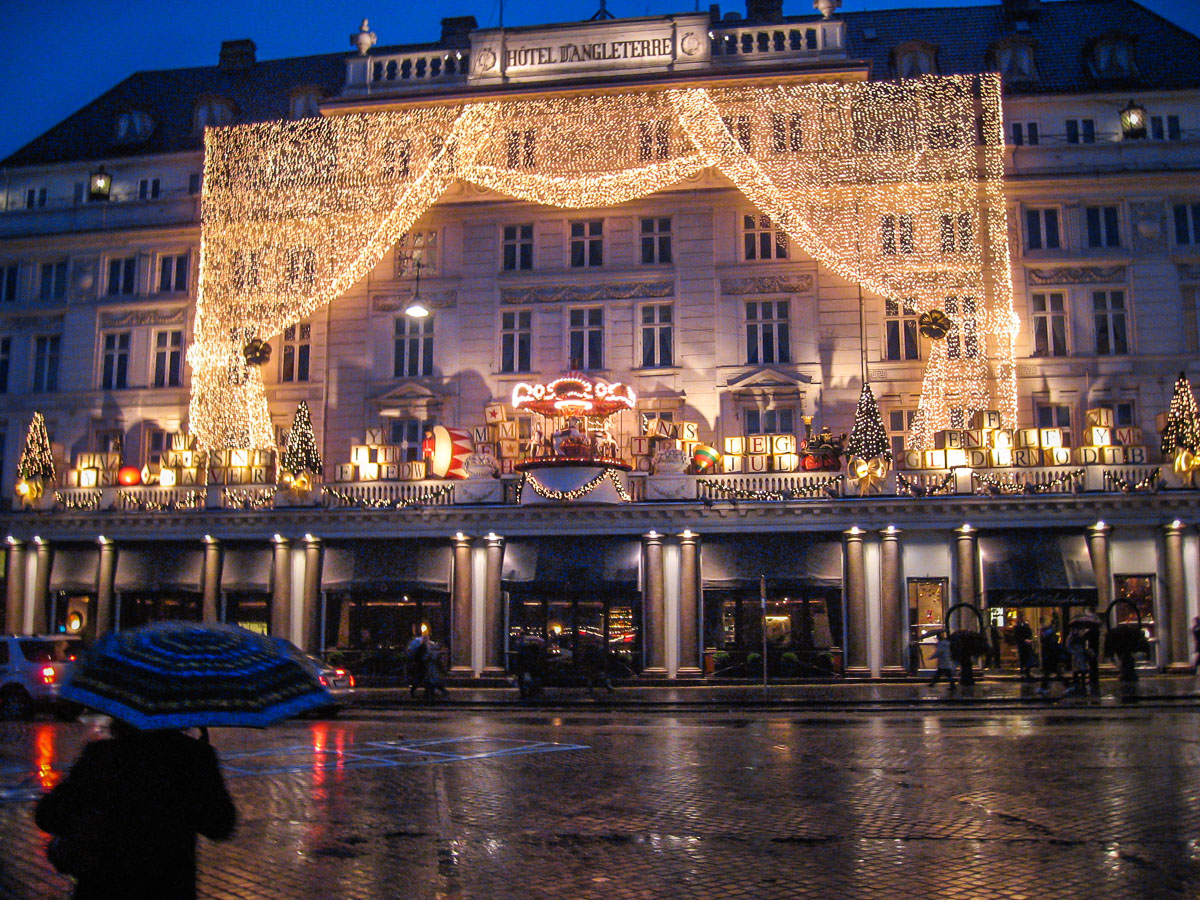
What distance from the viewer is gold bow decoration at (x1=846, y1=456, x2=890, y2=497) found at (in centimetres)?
3353

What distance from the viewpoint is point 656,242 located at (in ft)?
126

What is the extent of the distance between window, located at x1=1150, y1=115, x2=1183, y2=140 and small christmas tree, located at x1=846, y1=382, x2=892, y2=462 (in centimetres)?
1419

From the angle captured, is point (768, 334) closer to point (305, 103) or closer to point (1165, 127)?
point (1165, 127)

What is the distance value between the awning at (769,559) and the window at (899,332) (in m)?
7.19

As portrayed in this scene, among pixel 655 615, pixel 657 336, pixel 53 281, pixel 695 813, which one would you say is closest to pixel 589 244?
pixel 657 336

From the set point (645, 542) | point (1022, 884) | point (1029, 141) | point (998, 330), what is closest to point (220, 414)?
point (645, 542)

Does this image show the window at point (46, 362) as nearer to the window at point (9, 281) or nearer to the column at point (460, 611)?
the window at point (9, 281)

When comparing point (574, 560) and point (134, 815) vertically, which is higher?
point (574, 560)

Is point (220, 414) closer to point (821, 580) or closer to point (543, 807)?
Answer: point (821, 580)

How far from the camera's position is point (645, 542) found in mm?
34719

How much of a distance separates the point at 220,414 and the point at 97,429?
5.57m

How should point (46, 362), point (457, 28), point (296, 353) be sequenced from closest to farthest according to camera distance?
point (296, 353), point (46, 362), point (457, 28)

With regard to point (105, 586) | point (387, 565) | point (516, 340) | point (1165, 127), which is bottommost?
point (105, 586)

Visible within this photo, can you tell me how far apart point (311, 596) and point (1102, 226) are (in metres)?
28.8
